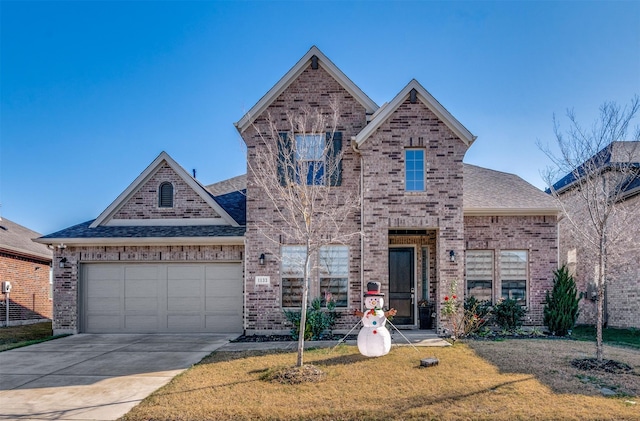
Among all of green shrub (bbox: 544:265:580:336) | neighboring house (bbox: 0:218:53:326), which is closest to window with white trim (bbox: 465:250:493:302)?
green shrub (bbox: 544:265:580:336)

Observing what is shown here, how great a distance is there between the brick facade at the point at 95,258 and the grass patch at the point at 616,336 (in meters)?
9.99

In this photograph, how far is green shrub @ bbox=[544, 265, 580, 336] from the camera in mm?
11703

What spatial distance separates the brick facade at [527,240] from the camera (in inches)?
491

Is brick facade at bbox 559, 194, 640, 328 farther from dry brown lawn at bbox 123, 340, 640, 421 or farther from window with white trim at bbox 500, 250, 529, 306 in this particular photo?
dry brown lawn at bbox 123, 340, 640, 421

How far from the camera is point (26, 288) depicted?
17562 millimetres

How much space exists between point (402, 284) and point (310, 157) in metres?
4.76

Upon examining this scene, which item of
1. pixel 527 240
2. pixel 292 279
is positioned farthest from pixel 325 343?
pixel 527 240

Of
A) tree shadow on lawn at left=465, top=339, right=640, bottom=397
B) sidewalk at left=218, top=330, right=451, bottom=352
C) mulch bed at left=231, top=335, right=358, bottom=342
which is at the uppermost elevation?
tree shadow on lawn at left=465, top=339, right=640, bottom=397

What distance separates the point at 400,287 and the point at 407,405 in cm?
687

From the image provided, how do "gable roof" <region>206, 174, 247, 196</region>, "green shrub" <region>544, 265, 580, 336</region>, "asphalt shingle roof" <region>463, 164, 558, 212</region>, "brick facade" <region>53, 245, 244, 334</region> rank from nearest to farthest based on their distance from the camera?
"green shrub" <region>544, 265, 580, 336</region> → "asphalt shingle roof" <region>463, 164, 558, 212</region> → "brick facade" <region>53, 245, 244, 334</region> → "gable roof" <region>206, 174, 247, 196</region>

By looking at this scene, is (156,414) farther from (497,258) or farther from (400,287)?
(497,258)

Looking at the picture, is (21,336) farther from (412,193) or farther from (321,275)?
(412,193)

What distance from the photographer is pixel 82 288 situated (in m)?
13.0

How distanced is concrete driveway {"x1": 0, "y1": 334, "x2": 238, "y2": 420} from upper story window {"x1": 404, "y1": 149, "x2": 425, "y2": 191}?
6.44 metres
